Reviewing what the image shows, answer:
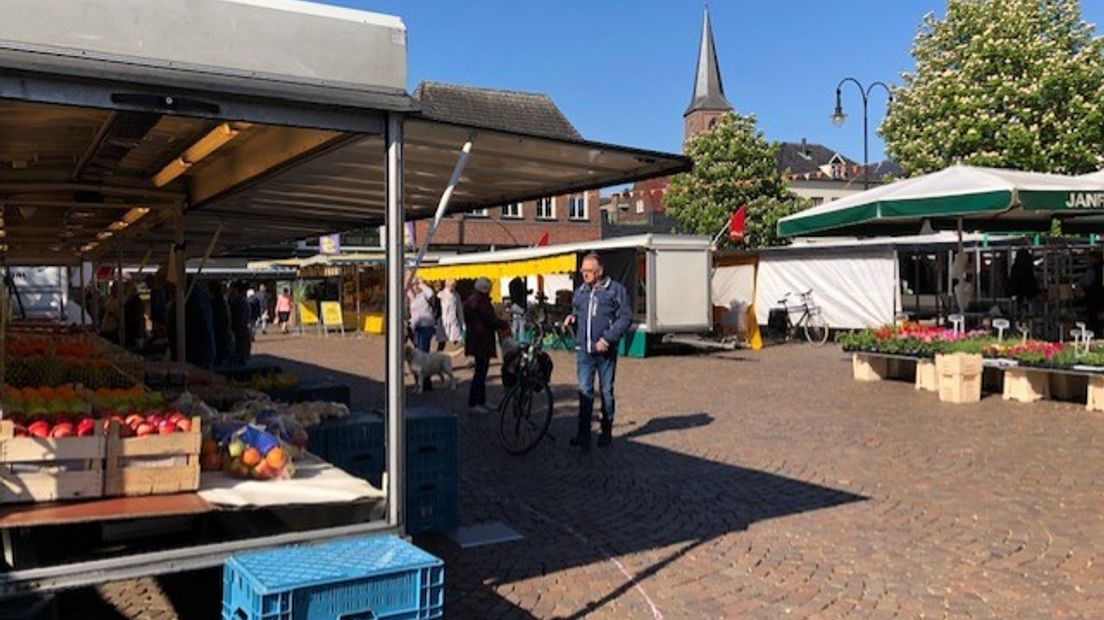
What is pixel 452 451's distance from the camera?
5.55 meters

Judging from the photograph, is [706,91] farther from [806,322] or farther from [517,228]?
[806,322]

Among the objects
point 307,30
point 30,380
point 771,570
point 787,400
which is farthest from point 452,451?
point 787,400

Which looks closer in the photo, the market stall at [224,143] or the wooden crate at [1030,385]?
the market stall at [224,143]

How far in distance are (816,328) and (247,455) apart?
20.7 meters

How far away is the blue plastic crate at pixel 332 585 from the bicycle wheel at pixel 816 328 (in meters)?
20.5

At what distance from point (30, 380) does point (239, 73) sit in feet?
8.51

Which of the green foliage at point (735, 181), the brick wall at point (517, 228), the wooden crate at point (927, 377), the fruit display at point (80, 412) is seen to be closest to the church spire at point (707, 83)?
the brick wall at point (517, 228)

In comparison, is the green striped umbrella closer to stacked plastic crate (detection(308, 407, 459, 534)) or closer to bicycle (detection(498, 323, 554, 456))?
bicycle (detection(498, 323, 554, 456))

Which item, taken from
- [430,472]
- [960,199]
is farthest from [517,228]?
[430,472]

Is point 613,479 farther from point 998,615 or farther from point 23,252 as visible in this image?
point 23,252

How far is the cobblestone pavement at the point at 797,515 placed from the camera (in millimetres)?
4773

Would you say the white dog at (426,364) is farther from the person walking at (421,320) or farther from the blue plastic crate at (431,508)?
the blue plastic crate at (431,508)

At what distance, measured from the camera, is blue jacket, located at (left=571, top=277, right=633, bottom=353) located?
845cm

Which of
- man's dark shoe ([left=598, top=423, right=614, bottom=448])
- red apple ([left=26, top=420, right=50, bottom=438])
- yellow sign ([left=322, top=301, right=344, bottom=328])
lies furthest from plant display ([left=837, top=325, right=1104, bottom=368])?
yellow sign ([left=322, top=301, right=344, bottom=328])
